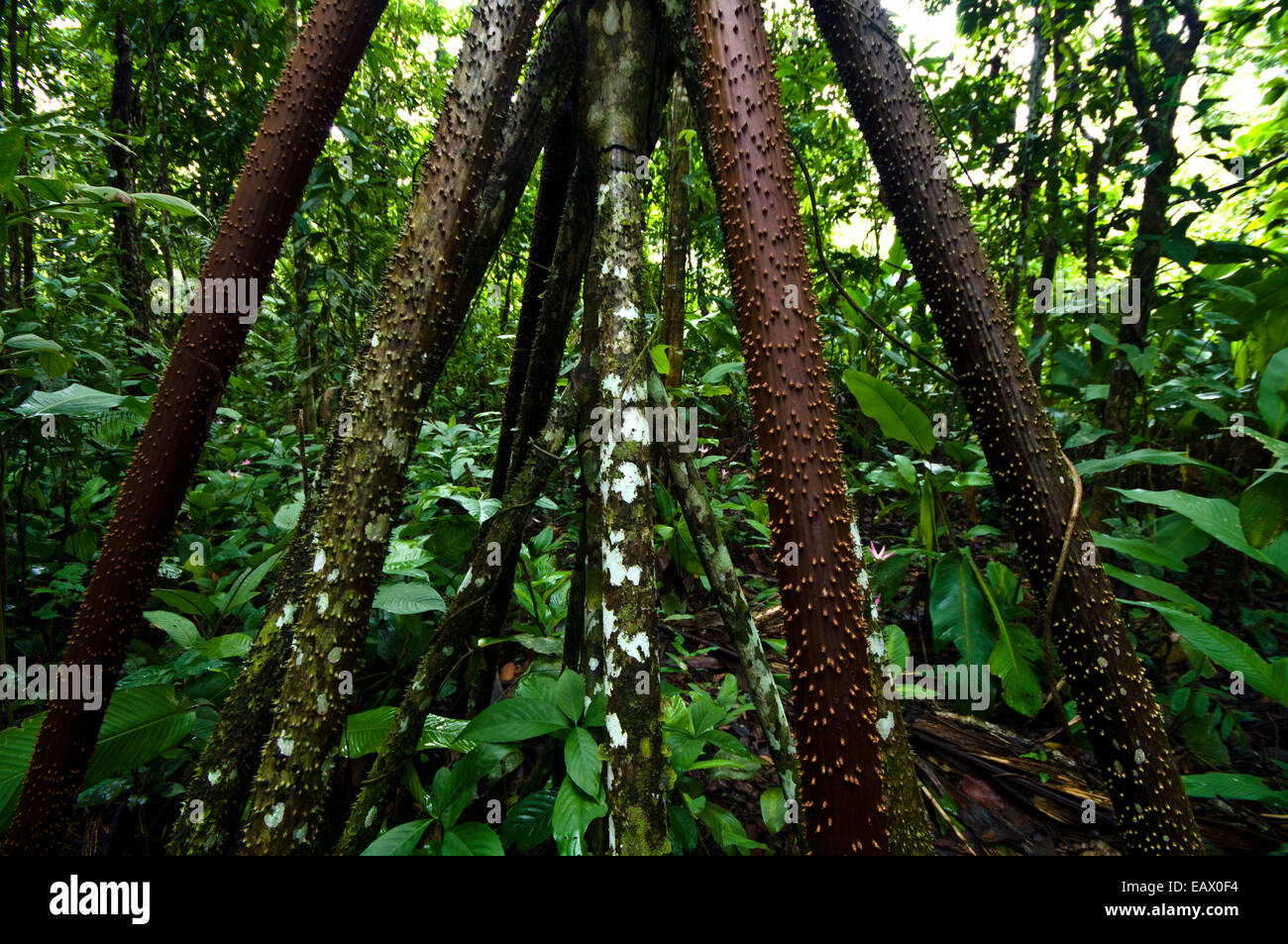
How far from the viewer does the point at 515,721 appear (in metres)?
1.54

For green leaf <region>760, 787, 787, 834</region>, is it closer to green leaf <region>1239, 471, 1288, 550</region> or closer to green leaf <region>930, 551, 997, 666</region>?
green leaf <region>930, 551, 997, 666</region>

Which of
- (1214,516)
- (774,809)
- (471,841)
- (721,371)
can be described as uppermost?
(721,371)

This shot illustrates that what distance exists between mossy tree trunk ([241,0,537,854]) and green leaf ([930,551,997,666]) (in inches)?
89.2

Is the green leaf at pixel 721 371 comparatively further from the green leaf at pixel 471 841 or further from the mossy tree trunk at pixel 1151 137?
the green leaf at pixel 471 841

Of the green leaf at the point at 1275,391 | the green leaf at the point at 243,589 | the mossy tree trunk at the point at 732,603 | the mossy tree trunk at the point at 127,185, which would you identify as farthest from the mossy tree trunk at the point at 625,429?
the mossy tree trunk at the point at 127,185

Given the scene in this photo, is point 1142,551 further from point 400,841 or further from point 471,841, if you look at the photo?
point 400,841

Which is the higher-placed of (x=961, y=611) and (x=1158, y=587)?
(x=1158, y=587)

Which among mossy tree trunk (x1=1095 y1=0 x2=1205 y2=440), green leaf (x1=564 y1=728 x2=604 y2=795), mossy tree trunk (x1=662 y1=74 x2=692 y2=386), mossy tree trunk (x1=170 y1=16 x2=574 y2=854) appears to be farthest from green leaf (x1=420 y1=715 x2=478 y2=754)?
mossy tree trunk (x1=1095 y1=0 x2=1205 y2=440)

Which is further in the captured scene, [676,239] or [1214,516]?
[676,239]

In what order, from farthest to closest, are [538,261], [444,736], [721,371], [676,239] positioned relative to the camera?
[676,239], [721,371], [538,261], [444,736]

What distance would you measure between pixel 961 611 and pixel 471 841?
212 centimetres

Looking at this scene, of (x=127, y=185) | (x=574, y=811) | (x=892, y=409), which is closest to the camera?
(x=574, y=811)

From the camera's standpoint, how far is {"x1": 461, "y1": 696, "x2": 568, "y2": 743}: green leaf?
4.88 ft

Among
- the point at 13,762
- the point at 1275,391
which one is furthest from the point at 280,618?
the point at 1275,391
